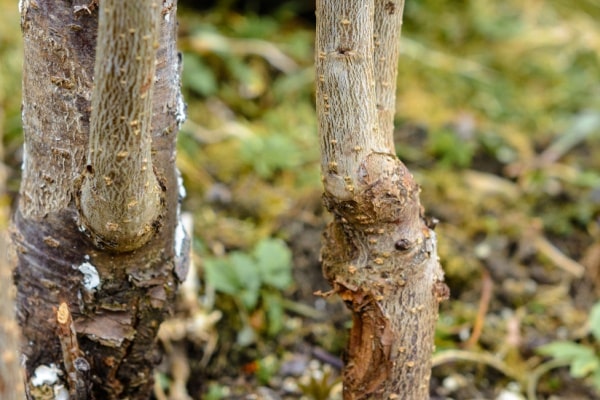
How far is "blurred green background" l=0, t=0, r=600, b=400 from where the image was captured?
1804mm

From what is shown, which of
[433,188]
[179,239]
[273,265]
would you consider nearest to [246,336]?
[273,265]

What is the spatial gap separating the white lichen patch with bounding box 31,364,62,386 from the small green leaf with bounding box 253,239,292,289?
667 mm

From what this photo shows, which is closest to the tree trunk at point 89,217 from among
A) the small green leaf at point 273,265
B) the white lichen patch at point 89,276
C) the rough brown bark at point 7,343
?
the white lichen patch at point 89,276

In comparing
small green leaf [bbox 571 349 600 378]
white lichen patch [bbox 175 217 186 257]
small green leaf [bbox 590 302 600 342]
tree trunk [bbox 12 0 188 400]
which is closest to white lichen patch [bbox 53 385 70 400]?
tree trunk [bbox 12 0 188 400]

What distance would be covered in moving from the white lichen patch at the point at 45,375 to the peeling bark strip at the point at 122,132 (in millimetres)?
281

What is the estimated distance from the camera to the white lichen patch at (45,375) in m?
1.30

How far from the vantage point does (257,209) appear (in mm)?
2285


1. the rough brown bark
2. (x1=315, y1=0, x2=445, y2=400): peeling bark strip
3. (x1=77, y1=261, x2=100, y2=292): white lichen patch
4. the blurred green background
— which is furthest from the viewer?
the blurred green background

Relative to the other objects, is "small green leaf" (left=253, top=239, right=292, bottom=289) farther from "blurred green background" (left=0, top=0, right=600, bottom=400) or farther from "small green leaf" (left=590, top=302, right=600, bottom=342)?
"small green leaf" (left=590, top=302, right=600, bottom=342)

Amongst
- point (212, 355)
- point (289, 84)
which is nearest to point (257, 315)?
point (212, 355)

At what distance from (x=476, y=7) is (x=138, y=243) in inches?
115

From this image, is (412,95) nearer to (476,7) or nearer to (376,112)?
(476,7)

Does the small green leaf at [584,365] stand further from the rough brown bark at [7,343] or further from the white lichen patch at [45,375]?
the rough brown bark at [7,343]

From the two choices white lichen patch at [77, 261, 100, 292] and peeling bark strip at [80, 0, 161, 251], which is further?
white lichen patch at [77, 261, 100, 292]
